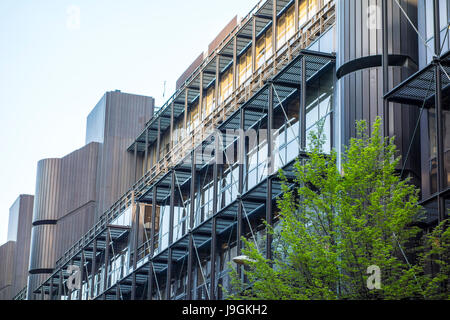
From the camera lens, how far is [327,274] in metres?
23.2

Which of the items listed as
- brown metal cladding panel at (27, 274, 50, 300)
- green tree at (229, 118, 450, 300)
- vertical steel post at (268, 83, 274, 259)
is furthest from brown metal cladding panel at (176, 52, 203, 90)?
green tree at (229, 118, 450, 300)

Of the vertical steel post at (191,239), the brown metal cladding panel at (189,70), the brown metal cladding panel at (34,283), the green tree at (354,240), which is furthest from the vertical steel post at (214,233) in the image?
the brown metal cladding panel at (34,283)

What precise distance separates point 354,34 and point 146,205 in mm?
25825

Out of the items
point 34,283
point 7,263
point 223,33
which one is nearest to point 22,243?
point 7,263

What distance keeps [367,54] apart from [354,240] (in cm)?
1000

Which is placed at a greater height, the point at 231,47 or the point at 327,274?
the point at 231,47

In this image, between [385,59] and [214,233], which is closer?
[385,59]

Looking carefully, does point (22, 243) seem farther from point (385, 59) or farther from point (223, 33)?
point (385, 59)

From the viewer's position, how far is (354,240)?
23312 mm

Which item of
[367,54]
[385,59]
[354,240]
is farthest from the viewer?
[367,54]

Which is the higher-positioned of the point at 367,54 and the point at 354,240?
the point at 367,54

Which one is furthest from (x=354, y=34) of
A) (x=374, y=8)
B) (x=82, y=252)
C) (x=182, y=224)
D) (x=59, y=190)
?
(x=59, y=190)

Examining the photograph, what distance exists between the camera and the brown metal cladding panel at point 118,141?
222 feet
